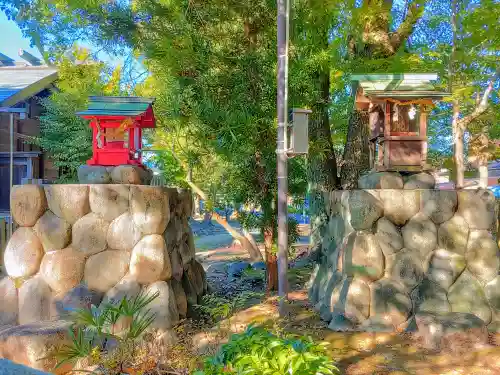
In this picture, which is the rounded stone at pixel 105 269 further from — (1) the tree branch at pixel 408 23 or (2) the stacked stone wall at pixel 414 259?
(1) the tree branch at pixel 408 23

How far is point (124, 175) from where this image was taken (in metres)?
7.26

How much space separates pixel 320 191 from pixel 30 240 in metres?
6.73

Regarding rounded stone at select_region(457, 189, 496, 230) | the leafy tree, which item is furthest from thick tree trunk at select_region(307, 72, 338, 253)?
the leafy tree

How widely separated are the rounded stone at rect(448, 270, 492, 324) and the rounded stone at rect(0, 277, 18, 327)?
676 cm

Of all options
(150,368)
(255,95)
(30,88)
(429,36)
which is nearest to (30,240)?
(150,368)

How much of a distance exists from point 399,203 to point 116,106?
4.96m

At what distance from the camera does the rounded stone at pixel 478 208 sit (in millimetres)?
7301

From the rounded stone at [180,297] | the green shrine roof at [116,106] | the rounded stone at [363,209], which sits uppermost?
the green shrine roof at [116,106]

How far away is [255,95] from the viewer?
28.8 ft

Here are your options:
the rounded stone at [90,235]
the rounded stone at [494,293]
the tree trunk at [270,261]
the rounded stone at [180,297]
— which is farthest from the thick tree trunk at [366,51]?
the rounded stone at [90,235]

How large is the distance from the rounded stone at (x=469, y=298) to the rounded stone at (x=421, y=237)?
68cm

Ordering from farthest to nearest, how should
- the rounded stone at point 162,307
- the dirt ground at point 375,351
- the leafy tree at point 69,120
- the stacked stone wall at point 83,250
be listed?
the leafy tree at point 69,120 → the stacked stone wall at point 83,250 → the rounded stone at point 162,307 → the dirt ground at point 375,351

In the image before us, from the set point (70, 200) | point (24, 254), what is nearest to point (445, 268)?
point (70, 200)

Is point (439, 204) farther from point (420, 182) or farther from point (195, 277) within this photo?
point (195, 277)
